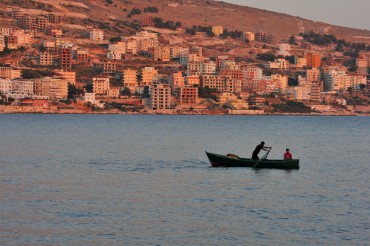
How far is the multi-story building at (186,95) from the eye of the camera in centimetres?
19475

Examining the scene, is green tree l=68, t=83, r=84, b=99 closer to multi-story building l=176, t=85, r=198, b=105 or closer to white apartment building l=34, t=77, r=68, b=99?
white apartment building l=34, t=77, r=68, b=99

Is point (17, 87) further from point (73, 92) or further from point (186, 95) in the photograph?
point (186, 95)

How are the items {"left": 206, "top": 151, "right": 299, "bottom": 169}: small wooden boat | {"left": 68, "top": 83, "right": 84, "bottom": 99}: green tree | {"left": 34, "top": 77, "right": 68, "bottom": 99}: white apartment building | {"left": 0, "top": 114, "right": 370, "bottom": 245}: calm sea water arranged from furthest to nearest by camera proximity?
1. {"left": 68, "top": 83, "right": 84, "bottom": 99}: green tree
2. {"left": 34, "top": 77, "right": 68, "bottom": 99}: white apartment building
3. {"left": 206, "top": 151, "right": 299, "bottom": 169}: small wooden boat
4. {"left": 0, "top": 114, "right": 370, "bottom": 245}: calm sea water

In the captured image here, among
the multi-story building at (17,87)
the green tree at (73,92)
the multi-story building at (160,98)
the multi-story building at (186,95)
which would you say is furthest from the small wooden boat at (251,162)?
the green tree at (73,92)

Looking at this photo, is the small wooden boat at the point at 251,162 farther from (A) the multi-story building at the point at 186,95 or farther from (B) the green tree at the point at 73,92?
(B) the green tree at the point at 73,92

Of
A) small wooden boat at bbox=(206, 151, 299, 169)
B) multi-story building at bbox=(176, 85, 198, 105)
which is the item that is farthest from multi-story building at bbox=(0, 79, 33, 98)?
small wooden boat at bbox=(206, 151, 299, 169)

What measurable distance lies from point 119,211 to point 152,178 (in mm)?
11036

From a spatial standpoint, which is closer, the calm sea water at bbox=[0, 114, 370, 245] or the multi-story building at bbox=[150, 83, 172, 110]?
the calm sea water at bbox=[0, 114, 370, 245]

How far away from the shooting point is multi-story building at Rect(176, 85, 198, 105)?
639 feet

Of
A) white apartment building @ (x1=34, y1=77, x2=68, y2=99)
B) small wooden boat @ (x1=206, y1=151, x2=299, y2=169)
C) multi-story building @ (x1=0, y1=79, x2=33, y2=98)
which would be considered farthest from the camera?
multi-story building @ (x1=0, y1=79, x2=33, y2=98)

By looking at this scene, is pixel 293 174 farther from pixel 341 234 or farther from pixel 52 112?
pixel 52 112

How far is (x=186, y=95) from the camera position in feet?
644

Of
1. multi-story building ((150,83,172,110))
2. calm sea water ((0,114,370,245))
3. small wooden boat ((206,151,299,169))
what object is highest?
small wooden boat ((206,151,299,169))

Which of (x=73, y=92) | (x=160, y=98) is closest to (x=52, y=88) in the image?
(x=73, y=92)
